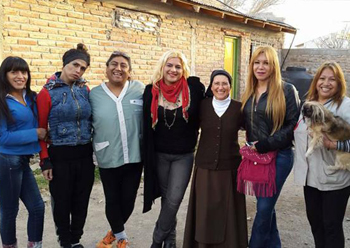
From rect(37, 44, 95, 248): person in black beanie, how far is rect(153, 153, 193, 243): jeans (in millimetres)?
716

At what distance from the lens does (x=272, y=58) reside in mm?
2744

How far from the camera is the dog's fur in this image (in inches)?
98.3

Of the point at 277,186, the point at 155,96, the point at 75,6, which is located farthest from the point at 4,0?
the point at 277,186

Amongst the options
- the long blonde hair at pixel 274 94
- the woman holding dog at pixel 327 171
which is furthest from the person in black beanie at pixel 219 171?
the woman holding dog at pixel 327 171

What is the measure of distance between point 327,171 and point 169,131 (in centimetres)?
141

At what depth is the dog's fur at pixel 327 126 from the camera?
2.50 meters

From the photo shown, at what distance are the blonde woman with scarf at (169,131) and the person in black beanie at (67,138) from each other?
593 mm

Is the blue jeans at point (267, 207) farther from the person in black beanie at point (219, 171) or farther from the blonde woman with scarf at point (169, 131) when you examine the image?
the blonde woman with scarf at point (169, 131)

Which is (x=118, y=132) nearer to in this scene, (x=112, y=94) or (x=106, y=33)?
(x=112, y=94)

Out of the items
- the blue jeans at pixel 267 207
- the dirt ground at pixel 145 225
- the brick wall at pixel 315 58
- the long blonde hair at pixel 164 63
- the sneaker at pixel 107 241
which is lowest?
the dirt ground at pixel 145 225

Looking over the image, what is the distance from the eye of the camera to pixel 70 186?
3.05m

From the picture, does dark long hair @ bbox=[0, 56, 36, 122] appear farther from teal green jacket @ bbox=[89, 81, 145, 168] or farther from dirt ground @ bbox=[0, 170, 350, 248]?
dirt ground @ bbox=[0, 170, 350, 248]

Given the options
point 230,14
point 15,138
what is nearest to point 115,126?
point 15,138

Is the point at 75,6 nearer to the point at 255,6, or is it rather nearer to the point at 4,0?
the point at 4,0
